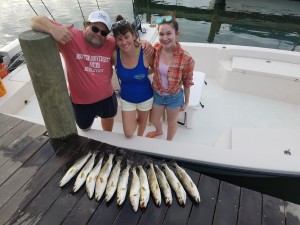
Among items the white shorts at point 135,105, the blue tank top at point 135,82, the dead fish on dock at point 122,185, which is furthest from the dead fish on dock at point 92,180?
the blue tank top at point 135,82

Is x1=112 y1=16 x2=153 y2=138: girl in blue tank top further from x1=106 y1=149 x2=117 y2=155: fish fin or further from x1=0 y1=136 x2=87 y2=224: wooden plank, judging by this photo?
x1=0 y1=136 x2=87 y2=224: wooden plank

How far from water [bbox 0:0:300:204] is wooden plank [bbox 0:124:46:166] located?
35.1 feet

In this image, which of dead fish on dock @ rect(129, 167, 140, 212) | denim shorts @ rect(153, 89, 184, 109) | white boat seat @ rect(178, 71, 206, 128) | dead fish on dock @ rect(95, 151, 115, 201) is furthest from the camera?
white boat seat @ rect(178, 71, 206, 128)

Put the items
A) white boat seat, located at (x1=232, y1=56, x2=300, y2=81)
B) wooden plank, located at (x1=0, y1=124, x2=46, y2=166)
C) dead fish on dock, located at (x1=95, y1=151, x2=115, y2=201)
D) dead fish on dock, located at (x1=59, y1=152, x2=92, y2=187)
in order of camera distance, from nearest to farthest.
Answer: dead fish on dock, located at (x1=95, y1=151, x2=115, y2=201)
dead fish on dock, located at (x1=59, y1=152, x2=92, y2=187)
wooden plank, located at (x1=0, y1=124, x2=46, y2=166)
white boat seat, located at (x1=232, y1=56, x2=300, y2=81)

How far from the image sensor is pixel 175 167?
306 centimetres

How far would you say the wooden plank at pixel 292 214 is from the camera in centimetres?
249

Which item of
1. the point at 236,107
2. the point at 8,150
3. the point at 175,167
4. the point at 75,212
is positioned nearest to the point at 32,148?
the point at 8,150

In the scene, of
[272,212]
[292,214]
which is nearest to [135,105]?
[272,212]

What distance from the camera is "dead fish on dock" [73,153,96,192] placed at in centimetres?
277

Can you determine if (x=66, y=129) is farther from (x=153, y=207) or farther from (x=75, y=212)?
(x=153, y=207)

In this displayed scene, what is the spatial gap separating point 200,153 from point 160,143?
59cm

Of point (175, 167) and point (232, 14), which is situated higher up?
point (175, 167)

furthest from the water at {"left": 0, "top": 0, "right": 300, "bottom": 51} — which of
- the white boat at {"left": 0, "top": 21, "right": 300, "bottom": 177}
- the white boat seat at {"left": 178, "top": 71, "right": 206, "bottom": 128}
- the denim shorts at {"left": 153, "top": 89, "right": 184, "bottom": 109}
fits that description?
the denim shorts at {"left": 153, "top": 89, "right": 184, "bottom": 109}

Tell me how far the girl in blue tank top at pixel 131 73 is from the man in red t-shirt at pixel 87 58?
156 mm
